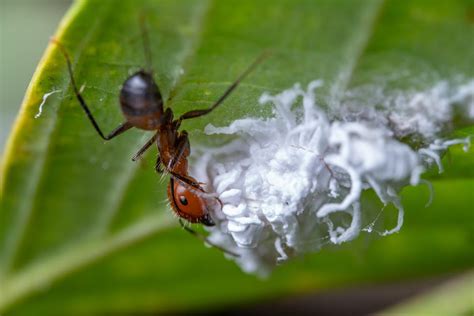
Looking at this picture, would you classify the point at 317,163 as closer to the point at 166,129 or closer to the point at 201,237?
the point at 166,129

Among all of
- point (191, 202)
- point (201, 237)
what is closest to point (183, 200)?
point (191, 202)

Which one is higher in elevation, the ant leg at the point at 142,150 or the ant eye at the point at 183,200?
the ant leg at the point at 142,150

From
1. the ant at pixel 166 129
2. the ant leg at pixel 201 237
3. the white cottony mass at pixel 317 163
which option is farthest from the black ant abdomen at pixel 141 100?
the ant leg at pixel 201 237

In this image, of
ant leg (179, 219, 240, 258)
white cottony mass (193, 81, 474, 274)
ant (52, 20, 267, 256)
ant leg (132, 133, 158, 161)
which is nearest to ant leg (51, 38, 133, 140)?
ant (52, 20, 267, 256)

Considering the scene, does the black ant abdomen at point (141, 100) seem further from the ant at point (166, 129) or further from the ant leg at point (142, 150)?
the ant leg at point (142, 150)

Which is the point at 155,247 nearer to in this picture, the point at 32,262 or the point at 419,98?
→ the point at 32,262

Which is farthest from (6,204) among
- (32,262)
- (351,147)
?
(351,147)
